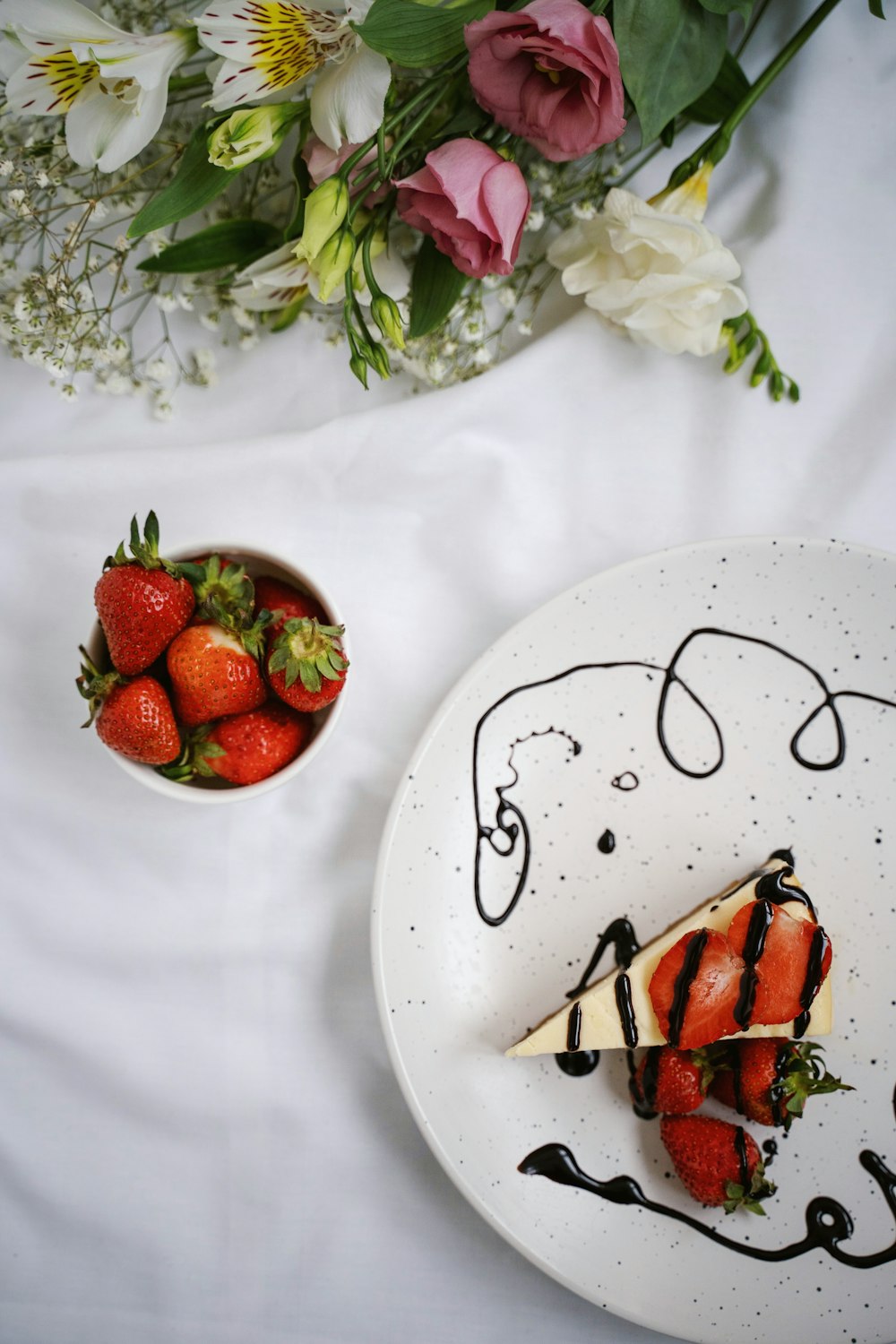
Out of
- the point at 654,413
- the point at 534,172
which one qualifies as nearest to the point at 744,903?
the point at 654,413

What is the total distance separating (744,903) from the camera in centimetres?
101

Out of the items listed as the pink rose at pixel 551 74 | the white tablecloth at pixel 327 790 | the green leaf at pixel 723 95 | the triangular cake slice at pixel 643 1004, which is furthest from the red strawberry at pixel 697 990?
the green leaf at pixel 723 95

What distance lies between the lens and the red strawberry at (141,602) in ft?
2.83

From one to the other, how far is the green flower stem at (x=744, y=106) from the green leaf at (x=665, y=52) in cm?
6

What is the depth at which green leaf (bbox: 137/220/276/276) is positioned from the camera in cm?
100

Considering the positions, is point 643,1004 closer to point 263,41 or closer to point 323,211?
point 323,211

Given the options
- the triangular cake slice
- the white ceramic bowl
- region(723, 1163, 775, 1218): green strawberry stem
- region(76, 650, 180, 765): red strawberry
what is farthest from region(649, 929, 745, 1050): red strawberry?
region(76, 650, 180, 765): red strawberry

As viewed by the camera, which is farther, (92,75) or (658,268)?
(658,268)

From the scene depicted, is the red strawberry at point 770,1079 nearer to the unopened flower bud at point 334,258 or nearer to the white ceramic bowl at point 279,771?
the white ceramic bowl at point 279,771

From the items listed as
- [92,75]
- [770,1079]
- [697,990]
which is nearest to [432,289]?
[92,75]

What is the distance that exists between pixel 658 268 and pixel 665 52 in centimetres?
18

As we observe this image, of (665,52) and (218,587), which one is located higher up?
(665,52)

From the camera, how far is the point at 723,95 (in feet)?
3.29

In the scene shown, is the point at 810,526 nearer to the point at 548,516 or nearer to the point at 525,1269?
the point at 548,516
